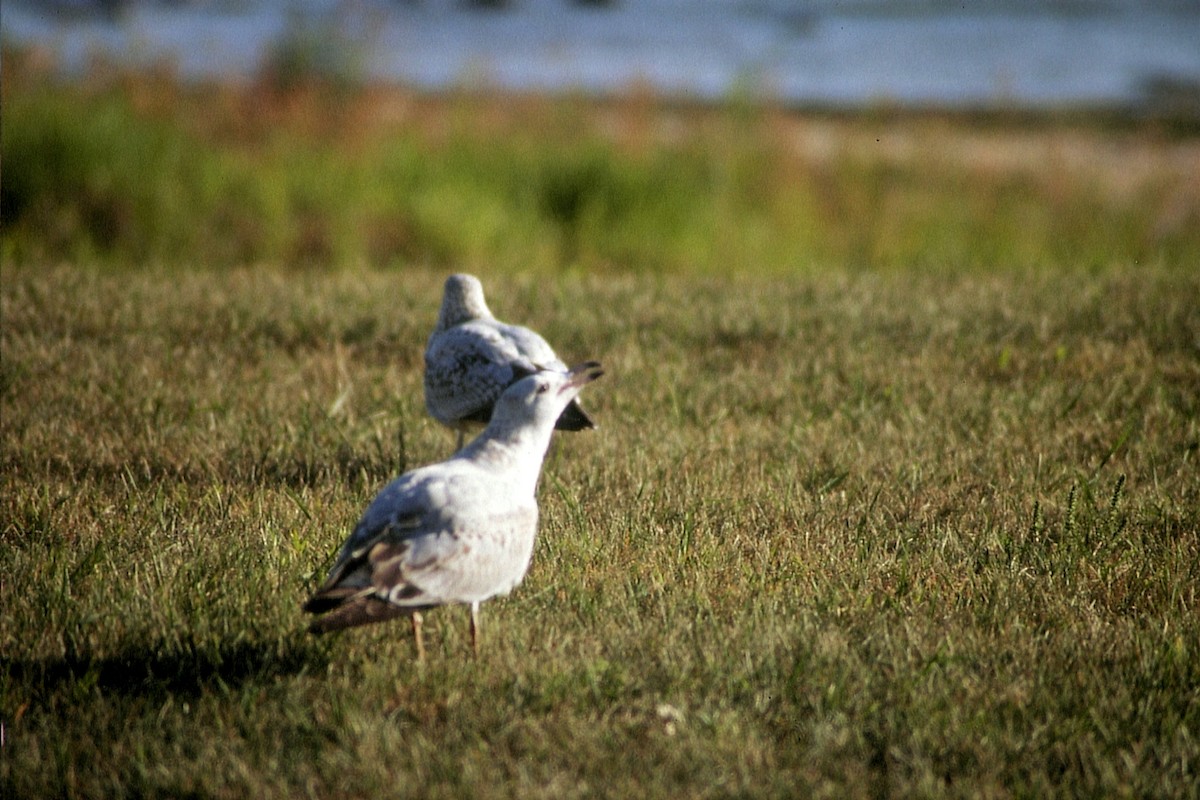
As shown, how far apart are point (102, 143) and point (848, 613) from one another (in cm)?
860

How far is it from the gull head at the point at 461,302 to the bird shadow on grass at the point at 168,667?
8.15 ft

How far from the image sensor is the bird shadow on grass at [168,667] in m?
3.36

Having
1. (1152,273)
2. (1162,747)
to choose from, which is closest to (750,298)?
(1152,273)

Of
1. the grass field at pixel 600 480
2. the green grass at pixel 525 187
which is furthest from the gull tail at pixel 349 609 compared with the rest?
the green grass at pixel 525 187

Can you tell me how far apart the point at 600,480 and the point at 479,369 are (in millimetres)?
715

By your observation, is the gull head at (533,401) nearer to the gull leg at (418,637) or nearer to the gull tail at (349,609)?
the gull leg at (418,637)

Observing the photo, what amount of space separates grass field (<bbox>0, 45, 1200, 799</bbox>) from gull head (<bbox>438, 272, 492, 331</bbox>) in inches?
21.7

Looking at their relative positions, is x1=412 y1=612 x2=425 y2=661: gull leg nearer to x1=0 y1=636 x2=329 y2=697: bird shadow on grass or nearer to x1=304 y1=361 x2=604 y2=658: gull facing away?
x1=304 y1=361 x2=604 y2=658: gull facing away

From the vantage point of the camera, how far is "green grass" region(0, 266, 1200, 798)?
10.2 ft

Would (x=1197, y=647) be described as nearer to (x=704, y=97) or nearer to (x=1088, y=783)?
(x=1088, y=783)

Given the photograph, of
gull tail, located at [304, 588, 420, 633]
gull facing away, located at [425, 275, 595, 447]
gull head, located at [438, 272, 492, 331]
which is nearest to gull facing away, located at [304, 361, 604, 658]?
gull tail, located at [304, 588, 420, 633]

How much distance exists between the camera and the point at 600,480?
514cm

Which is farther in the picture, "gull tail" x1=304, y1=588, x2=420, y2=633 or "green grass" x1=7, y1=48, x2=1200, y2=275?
"green grass" x1=7, y1=48, x2=1200, y2=275

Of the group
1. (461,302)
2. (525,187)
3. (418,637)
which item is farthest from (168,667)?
(525,187)
